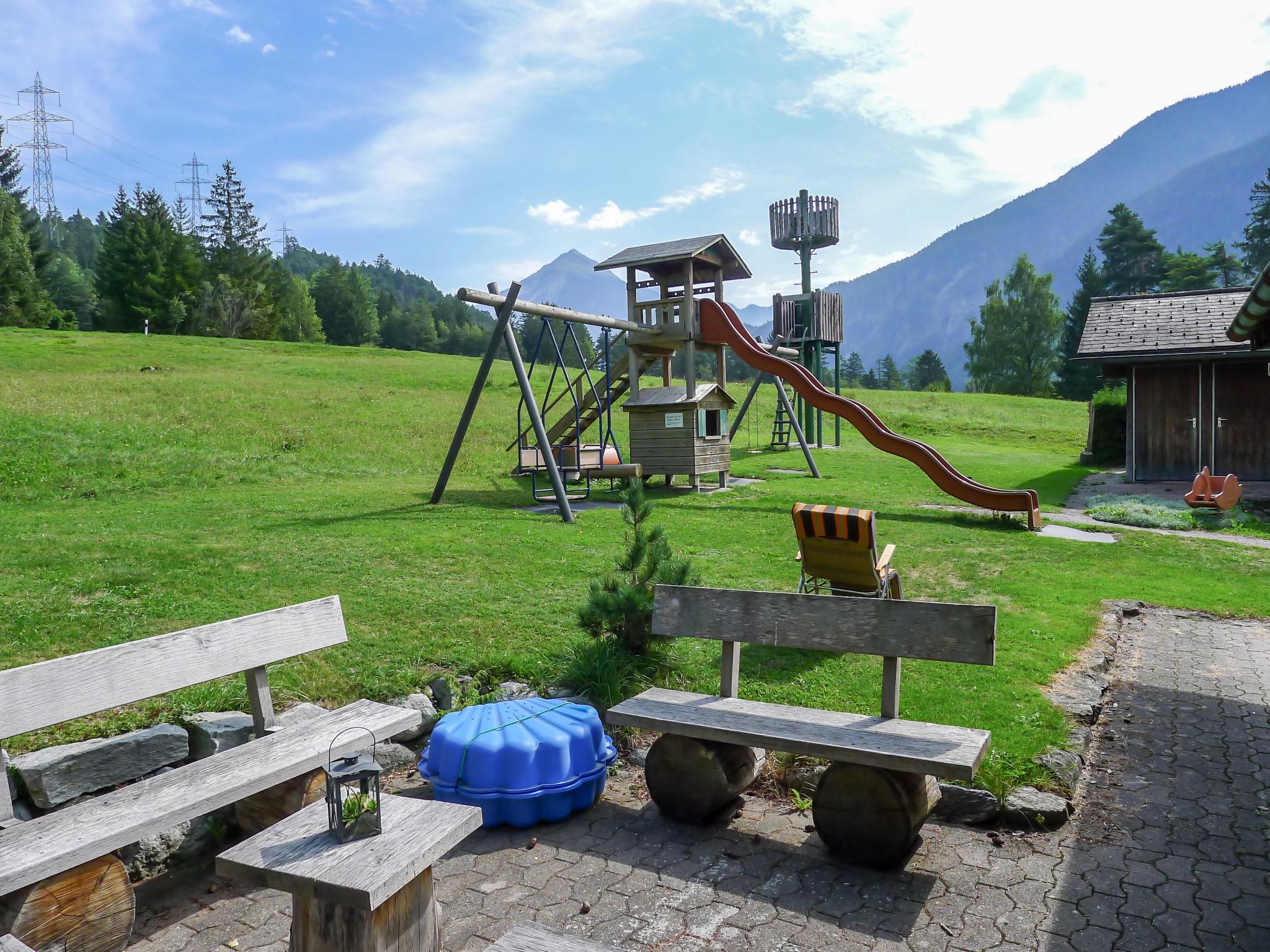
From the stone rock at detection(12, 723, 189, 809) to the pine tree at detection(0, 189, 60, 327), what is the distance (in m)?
54.5

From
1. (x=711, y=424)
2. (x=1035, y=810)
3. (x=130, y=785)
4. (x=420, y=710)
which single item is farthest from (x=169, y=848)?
(x=711, y=424)

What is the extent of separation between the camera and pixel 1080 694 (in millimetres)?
5707

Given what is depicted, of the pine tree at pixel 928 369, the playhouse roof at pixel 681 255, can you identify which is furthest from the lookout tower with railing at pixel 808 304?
the pine tree at pixel 928 369

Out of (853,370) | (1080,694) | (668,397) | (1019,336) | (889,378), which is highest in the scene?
(853,370)

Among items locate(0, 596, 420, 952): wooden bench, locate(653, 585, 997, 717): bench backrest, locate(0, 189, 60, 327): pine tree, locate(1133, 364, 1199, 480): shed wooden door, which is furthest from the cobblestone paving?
locate(0, 189, 60, 327): pine tree

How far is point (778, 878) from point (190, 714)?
3276mm

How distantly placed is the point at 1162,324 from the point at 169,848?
68.4 ft

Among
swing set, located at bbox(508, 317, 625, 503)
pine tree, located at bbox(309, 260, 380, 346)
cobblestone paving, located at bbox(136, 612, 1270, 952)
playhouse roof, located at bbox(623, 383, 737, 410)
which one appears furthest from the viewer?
pine tree, located at bbox(309, 260, 380, 346)

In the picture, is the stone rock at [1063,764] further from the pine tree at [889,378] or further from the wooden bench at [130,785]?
the pine tree at [889,378]

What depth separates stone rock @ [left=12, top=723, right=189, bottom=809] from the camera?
3.72 metres

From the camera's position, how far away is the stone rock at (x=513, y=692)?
213 inches

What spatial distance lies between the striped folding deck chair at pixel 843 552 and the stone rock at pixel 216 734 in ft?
12.8

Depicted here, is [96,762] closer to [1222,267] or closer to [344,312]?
[1222,267]

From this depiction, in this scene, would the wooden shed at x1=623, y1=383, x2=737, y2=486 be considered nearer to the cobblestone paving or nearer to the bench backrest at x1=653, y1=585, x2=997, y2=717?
the bench backrest at x1=653, y1=585, x2=997, y2=717
